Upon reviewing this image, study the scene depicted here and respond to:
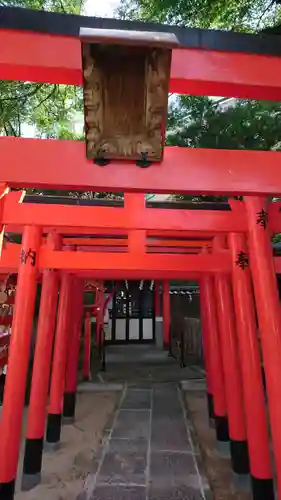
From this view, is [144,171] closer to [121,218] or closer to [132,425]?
[121,218]

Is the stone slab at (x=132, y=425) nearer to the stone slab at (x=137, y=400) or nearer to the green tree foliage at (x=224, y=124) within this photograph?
the stone slab at (x=137, y=400)

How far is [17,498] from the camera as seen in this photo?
4199mm

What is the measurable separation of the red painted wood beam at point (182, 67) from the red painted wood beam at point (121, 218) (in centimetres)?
153

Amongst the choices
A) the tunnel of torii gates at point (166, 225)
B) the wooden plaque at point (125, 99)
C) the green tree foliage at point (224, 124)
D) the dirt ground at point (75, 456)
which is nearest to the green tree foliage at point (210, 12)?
the green tree foliage at point (224, 124)

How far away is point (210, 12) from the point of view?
4402 mm

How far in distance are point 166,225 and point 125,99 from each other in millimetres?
1915

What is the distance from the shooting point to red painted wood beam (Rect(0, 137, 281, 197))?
2.05 m

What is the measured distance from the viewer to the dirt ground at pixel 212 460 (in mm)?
4242

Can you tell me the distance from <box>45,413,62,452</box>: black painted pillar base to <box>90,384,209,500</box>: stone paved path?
81 cm

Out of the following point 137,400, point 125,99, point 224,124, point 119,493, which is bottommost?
point 119,493

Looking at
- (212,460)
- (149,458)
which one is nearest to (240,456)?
(212,460)

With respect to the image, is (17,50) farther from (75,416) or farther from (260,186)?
(75,416)

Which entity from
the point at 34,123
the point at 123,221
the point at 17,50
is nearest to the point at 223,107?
the point at 34,123

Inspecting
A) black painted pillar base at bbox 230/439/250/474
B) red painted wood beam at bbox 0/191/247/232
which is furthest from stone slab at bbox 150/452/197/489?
red painted wood beam at bbox 0/191/247/232
